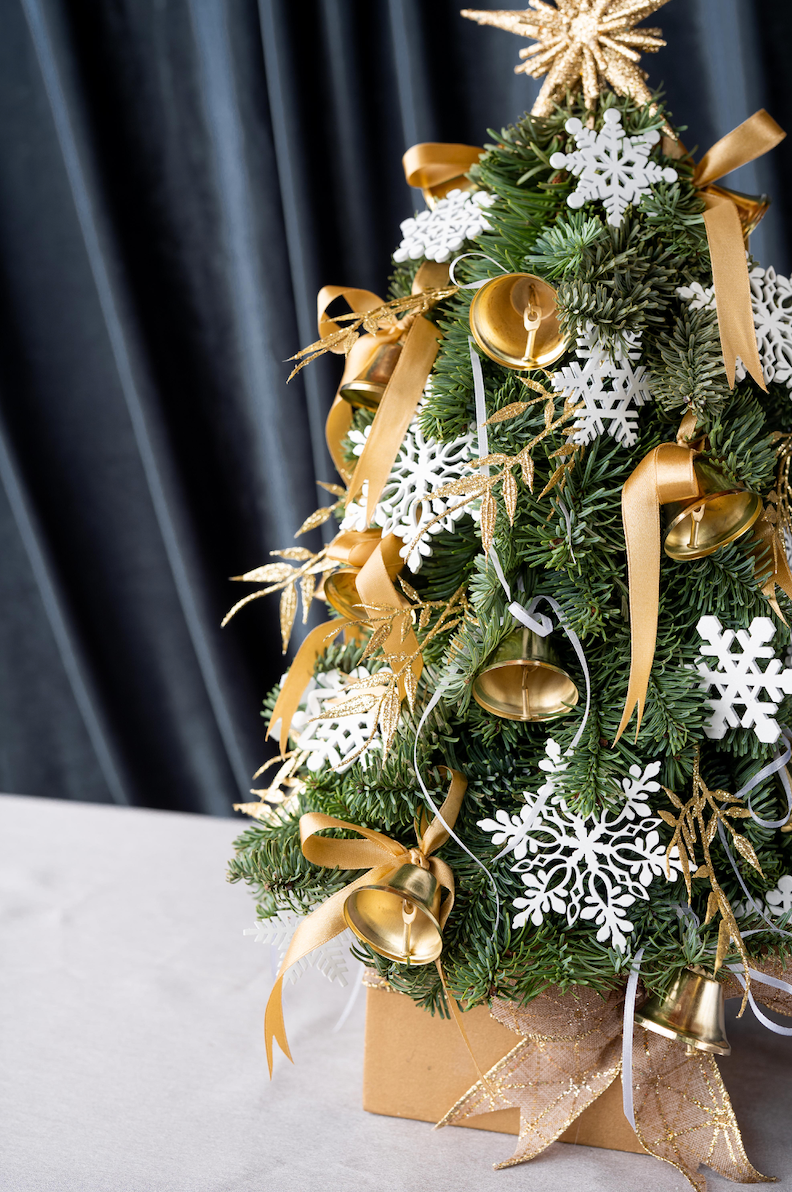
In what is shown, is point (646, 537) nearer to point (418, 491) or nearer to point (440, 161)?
point (418, 491)

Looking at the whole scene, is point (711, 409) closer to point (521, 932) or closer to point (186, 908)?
point (521, 932)

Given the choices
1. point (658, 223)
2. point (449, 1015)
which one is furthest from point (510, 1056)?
point (658, 223)

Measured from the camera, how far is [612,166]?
460mm

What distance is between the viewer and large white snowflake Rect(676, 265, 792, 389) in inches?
18.2

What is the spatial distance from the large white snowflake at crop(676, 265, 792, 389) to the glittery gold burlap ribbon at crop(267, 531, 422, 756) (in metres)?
0.21

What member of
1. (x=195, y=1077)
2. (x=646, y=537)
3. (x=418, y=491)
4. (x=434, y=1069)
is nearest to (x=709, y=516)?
(x=646, y=537)

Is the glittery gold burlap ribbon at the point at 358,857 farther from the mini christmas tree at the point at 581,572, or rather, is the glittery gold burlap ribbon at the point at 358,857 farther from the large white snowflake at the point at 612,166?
the large white snowflake at the point at 612,166

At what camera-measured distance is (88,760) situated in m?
1.46

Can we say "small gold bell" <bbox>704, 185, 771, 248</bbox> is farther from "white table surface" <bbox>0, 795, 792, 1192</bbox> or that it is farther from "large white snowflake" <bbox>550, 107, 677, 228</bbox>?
"white table surface" <bbox>0, 795, 792, 1192</bbox>

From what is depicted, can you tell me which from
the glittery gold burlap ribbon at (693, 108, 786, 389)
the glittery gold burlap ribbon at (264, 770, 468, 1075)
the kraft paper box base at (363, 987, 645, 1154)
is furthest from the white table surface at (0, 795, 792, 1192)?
the glittery gold burlap ribbon at (693, 108, 786, 389)

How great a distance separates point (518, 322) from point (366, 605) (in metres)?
0.17

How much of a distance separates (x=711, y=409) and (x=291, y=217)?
0.81 m

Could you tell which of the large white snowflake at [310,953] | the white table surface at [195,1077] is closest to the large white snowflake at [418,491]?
the large white snowflake at [310,953]

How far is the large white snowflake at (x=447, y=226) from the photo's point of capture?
49cm
